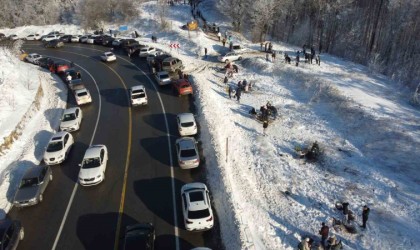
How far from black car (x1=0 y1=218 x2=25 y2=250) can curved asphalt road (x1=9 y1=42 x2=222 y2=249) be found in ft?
2.14

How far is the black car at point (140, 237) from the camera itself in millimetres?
16719

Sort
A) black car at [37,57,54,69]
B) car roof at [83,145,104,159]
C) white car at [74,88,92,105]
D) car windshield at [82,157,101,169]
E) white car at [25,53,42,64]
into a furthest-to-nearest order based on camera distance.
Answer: white car at [25,53,42,64], black car at [37,57,54,69], white car at [74,88,92,105], car roof at [83,145,104,159], car windshield at [82,157,101,169]

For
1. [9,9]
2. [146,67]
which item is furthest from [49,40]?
[9,9]

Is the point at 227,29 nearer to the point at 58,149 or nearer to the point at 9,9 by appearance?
the point at 58,149

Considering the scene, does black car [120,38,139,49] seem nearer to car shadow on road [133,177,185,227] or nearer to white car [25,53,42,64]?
white car [25,53,42,64]

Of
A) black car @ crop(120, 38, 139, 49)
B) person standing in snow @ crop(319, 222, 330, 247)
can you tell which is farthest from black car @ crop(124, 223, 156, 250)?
black car @ crop(120, 38, 139, 49)

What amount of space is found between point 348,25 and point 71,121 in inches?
2056

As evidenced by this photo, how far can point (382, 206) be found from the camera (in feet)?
71.3

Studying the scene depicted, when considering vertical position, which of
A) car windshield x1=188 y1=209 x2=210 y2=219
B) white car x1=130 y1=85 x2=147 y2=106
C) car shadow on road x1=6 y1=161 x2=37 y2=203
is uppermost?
white car x1=130 y1=85 x2=147 y2=106

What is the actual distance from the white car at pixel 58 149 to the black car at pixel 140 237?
1067cm

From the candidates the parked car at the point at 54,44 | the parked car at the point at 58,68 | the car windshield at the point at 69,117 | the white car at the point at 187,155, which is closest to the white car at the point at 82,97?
the car windshield at the point at 69,117

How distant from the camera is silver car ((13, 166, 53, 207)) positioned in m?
21.0

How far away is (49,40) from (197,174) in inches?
2075

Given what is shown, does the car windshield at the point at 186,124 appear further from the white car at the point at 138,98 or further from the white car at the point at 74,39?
the white car at the point at 74,39
